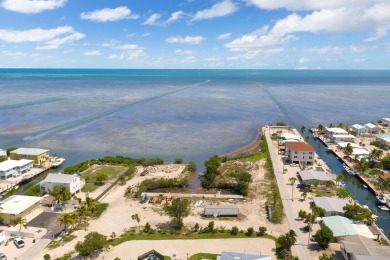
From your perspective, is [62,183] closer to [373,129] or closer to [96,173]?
[96,173]

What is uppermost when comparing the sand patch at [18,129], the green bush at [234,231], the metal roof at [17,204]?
the sand patch at [18,129]

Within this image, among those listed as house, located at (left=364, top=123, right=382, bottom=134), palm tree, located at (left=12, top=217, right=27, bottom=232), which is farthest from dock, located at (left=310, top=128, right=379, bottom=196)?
palm tree, located at (left=12, top=217, right=27, bottom=232)

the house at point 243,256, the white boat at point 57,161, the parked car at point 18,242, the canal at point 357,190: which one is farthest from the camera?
the white boat at point 57,161

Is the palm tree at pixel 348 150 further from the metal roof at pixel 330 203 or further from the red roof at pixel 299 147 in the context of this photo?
the metal roof at pixel 330 203

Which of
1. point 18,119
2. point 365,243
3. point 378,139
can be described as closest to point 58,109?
point 18,119

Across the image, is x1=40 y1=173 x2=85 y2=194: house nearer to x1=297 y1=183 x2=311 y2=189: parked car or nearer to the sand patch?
x1=297 y1=183 x2=311 y2=189: parked car

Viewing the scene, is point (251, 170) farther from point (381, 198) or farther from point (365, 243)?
point (365, 243)

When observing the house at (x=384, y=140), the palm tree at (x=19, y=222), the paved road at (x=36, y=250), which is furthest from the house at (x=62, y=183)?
the house at (x=384, y=140)

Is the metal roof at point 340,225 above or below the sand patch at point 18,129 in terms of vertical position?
below

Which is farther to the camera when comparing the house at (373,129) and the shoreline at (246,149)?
the house at (373,129)
